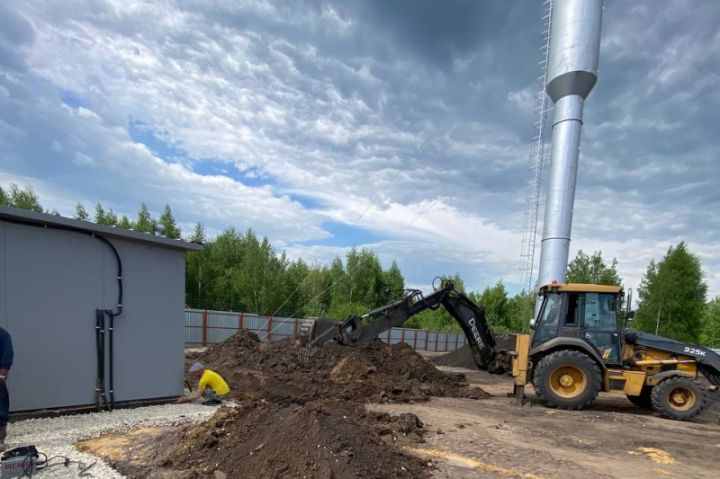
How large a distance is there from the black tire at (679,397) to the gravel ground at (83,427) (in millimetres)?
8491

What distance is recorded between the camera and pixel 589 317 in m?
9.58

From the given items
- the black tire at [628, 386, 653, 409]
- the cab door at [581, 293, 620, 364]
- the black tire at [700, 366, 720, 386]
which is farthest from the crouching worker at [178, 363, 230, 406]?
the black tire at [700, 366, 720, 386]

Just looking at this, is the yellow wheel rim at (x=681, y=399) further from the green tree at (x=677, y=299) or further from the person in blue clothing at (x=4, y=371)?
the green tree at (x=677, y=299)

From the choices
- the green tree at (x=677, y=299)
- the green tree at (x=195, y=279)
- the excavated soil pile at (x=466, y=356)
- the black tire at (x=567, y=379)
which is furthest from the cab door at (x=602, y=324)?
the green tree at (x=195, y=279)

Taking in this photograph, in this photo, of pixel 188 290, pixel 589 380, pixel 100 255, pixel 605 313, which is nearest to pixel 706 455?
pixel 589 380

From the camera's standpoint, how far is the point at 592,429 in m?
7.63

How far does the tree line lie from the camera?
28609 millimetres

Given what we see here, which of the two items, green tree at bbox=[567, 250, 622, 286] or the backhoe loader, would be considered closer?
the backhoe loader

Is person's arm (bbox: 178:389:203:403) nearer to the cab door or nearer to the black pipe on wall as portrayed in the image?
the black pipe on wall

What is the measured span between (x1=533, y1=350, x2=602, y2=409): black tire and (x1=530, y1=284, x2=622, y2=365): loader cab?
1.32 ft

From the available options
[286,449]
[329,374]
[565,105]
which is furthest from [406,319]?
[565,105]

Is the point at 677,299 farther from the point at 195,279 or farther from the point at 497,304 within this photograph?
the point at 195,279

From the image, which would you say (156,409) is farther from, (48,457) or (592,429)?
(592,429)

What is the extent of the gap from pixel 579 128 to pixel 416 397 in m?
12.3
